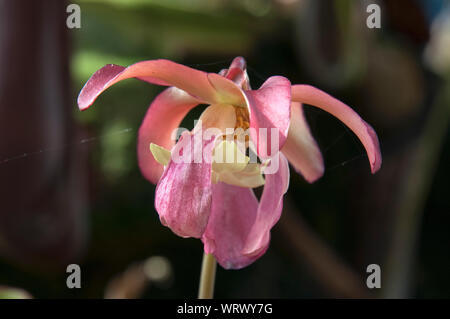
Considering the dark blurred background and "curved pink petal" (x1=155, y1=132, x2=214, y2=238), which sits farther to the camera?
the dark blurred background

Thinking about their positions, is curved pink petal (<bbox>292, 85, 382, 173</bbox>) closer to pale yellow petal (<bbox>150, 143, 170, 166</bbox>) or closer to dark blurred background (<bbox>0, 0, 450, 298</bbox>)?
pale yellow petal (<bbox>150, 143, 170, 166</bbox>)

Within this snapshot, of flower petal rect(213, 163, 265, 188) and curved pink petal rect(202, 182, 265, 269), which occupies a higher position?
flower petal rect(213, 163, 265, 188)

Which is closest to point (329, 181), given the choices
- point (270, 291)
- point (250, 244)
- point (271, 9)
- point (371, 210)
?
point (371, 210)

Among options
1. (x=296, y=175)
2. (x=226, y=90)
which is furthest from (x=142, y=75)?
(x=296, y=175)

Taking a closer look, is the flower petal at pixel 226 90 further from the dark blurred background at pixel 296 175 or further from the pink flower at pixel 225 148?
the dark blurred background at pixel 296 175

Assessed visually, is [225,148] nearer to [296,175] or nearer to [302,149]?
[302,149]

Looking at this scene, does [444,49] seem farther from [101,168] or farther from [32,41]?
[32,41]

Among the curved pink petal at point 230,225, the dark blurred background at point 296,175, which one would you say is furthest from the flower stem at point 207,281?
the dark blurred background at point 296,175

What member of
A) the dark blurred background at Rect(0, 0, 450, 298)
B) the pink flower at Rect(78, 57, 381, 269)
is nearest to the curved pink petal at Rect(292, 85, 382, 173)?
the pink flower at Rect(78, 57, 381, 269)
